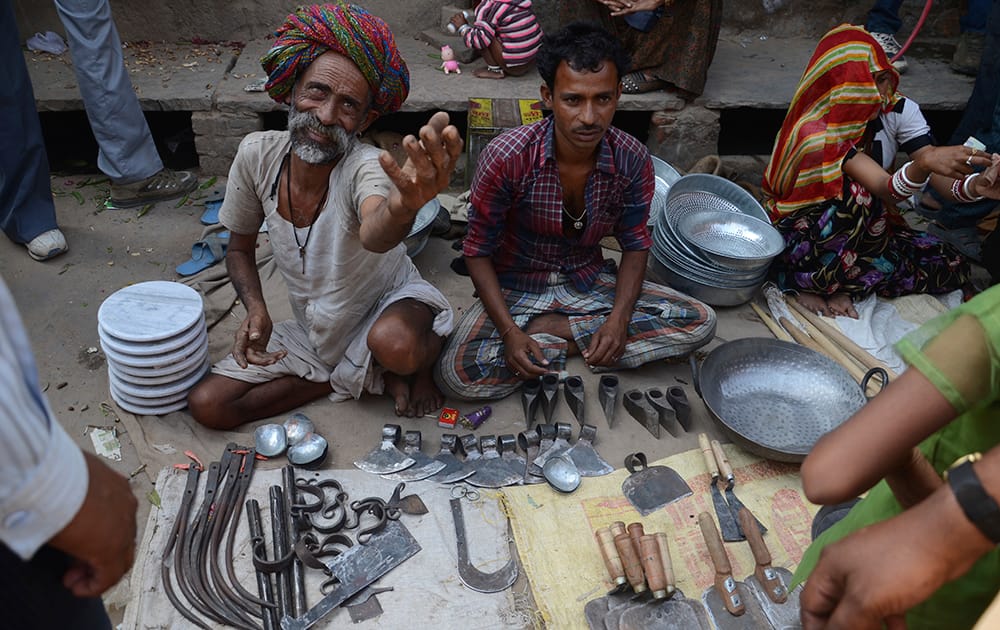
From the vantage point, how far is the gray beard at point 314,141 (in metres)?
2.47

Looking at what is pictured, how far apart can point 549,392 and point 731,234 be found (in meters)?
1.65

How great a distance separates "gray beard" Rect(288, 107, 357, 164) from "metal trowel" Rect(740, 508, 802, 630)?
1.92 metres

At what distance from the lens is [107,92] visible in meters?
3.92

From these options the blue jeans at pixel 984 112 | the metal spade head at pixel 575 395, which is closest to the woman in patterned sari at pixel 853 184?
the blue jeans at pixel 984 112

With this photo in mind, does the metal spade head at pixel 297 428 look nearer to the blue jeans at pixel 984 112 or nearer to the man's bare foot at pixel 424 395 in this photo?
the man's bare foot at pixel 424 395

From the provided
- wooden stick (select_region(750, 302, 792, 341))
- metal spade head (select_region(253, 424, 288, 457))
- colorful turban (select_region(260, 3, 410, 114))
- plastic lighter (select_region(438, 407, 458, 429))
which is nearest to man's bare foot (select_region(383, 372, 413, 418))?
plastic lighter (select_region(438, 407, 458, 429))

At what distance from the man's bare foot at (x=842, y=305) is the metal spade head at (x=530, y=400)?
175 cm

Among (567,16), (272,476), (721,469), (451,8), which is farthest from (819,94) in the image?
(272,476)

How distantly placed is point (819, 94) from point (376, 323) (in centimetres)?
253

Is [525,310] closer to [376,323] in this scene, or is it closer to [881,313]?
[376,323]

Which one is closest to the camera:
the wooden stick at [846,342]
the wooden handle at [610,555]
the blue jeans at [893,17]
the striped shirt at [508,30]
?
the wooden handle at [610,555]

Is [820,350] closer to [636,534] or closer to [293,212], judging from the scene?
[636,534]

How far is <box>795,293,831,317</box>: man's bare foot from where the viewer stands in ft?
12.2

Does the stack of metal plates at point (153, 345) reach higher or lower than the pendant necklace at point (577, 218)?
lower
